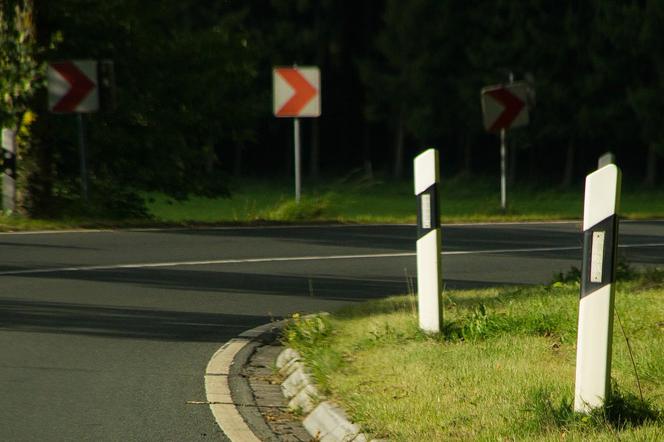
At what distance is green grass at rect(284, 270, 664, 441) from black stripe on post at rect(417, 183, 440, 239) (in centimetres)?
69

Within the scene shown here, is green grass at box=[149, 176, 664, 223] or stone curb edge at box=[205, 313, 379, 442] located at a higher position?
stone curb edge at box=[205, 313, 379, 442]

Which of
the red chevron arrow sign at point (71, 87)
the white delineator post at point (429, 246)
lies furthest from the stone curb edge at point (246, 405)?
the red chevron arrow sign at point (71, 87)

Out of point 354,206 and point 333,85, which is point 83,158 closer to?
point 354,206

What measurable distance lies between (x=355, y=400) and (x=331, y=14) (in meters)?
56.3

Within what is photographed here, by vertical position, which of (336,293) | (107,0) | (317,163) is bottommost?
(317,163)

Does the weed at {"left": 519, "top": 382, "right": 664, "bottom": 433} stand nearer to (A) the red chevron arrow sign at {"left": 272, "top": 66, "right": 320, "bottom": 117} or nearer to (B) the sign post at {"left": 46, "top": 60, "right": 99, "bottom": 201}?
(B) the sign post at {"left": 46, "top": 60, "right": 99, "bottom": 201}

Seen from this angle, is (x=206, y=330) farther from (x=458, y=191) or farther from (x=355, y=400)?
(x=458, y=191)

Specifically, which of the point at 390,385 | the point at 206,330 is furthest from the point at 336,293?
the point at 390,385

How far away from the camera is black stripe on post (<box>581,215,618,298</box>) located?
603cm

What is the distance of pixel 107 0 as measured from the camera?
2072cm

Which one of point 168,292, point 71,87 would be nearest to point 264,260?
point 168,292

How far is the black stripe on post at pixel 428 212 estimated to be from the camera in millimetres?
8656

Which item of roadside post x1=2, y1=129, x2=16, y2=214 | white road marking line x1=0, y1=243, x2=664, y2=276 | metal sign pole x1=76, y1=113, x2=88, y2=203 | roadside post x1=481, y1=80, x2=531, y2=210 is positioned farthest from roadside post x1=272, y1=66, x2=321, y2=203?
white road marking line x1=0, y1=243, x2=664, y2=276

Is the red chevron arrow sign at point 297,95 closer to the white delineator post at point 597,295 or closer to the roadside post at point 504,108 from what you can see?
the roadside post at point 504,108
